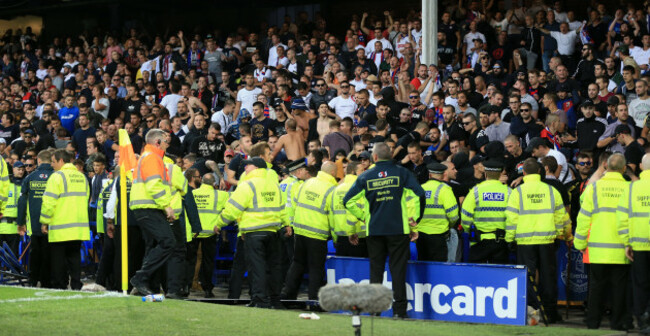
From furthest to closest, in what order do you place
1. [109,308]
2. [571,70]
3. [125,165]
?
[571,70]
[125,165]
[109,308]

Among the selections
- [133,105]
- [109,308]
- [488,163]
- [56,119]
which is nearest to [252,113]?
[133,105]

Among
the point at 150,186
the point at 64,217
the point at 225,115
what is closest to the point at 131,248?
the point at 64,217

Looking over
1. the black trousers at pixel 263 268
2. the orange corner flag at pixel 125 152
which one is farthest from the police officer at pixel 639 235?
the orange corner flag at pixel 125 152

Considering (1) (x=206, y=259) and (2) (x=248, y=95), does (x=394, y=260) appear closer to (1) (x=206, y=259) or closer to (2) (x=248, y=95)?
(1) (x=206, y=259)

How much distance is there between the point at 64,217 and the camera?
13.8 metres

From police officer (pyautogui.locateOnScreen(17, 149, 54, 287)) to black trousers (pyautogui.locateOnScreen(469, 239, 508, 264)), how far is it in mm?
6572

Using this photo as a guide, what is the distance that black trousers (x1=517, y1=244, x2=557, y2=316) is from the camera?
1180 centimetres

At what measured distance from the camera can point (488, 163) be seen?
12.6 metres

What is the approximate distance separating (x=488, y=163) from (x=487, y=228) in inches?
34.5

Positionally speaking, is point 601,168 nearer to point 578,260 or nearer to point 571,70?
point 578,260

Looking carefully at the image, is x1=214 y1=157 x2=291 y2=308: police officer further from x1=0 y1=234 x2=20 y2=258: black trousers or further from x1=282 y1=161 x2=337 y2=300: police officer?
x1=0 y1=234 x2=20 y2=258: black trousers

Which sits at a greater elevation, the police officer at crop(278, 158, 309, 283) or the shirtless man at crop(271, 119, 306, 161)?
the shirtless man at crop(271, 119, 306, 161)

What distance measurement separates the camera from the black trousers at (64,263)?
14.0 meters

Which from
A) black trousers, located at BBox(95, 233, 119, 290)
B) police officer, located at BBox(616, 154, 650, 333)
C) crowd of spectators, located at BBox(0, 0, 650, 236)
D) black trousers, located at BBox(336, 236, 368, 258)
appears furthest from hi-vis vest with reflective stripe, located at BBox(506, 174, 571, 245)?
black trousers, located at BBox(95, 233, 119, 290)
